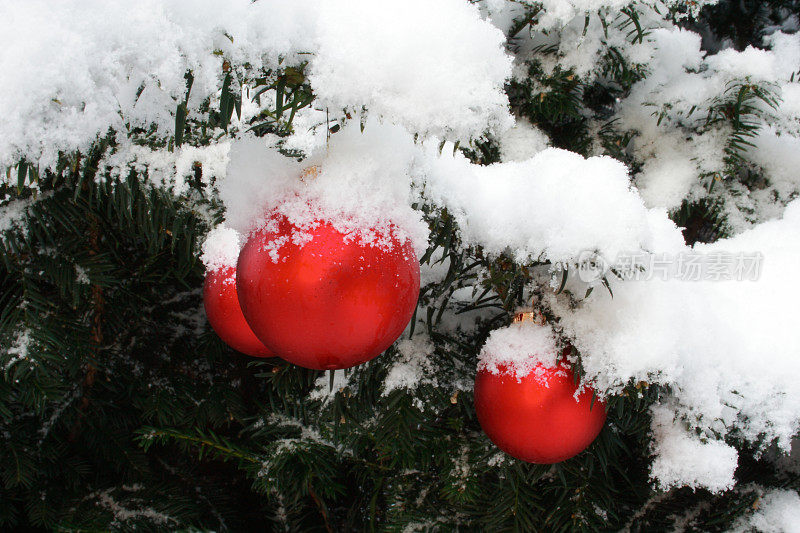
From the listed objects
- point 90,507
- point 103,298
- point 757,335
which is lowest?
point 90,507

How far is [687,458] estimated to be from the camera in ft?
1.46

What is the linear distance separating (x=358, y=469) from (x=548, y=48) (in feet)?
2.17

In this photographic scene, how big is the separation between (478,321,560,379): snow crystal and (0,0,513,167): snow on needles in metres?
0.21

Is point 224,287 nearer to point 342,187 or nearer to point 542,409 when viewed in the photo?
point 342,187

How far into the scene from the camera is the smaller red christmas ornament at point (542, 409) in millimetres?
421

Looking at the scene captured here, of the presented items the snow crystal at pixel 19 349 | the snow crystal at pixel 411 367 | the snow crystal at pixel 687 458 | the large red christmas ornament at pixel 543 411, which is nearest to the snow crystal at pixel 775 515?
the snow crystal at pixel 687 458

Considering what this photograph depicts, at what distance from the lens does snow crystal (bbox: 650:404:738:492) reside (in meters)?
0.44

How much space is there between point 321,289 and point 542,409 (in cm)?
23

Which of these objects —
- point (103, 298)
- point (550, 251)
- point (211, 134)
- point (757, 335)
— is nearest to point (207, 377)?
point (103, 298)

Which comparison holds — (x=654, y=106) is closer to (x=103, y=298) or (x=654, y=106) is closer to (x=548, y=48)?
(x=548, y=48)

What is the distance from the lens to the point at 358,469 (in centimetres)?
75

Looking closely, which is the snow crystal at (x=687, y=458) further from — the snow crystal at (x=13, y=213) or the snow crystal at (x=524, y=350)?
the snow crystal at (x=13, y=213)

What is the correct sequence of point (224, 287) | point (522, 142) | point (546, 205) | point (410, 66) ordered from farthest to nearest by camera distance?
point (522, 142)
point (224, 287)
point (546, 205)
point (410, 66)

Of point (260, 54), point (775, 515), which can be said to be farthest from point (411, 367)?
point (775, 515)
